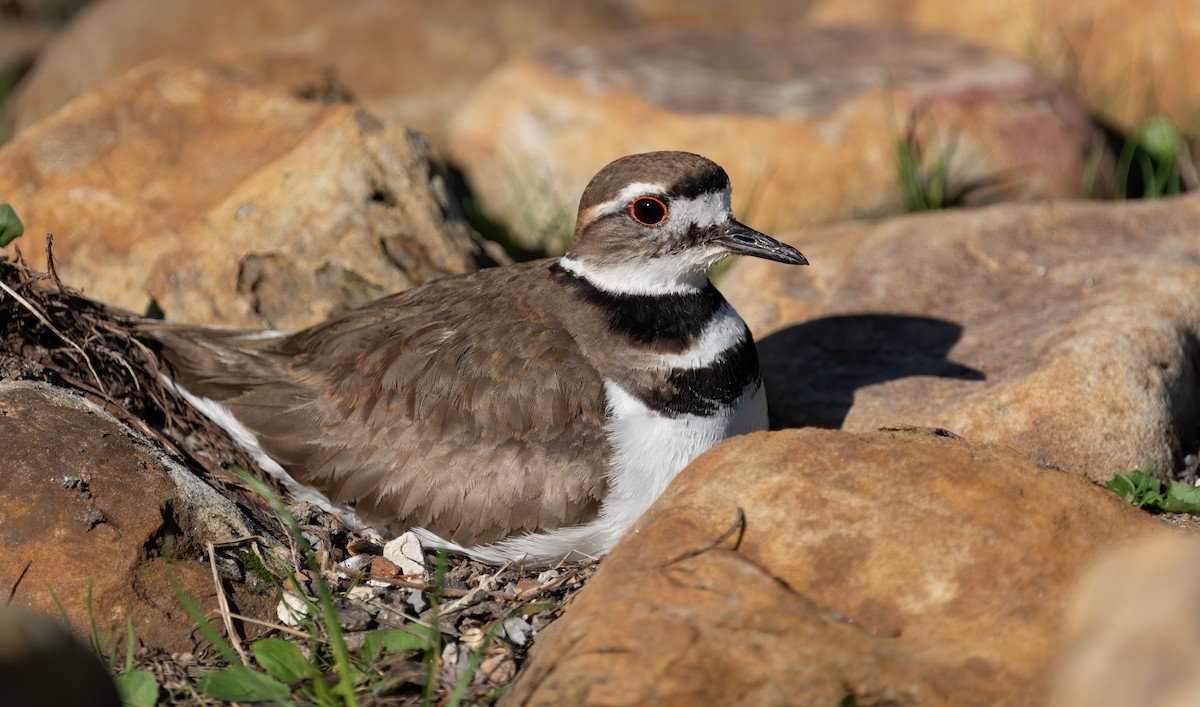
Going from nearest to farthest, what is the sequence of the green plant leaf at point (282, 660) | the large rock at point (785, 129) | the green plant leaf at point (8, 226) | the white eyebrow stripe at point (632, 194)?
the green plant leaf at point (282, 660), the white eyebrow stripe at point (632, 194), the green plant leaf at point (8, 226), the large rock at point (785, 129)

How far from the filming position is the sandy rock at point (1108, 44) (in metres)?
8.19

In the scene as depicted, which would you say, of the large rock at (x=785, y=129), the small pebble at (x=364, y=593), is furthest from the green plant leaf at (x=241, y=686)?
the large rock at (x=785, y=129)

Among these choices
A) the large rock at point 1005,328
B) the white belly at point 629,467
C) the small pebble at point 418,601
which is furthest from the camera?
the large rock at point 1005,328

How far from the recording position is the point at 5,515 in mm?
3910

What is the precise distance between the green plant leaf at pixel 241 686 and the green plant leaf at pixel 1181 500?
3.16 m

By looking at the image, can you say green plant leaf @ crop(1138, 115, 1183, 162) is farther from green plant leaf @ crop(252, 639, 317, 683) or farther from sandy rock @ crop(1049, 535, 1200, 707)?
green plant leaf @ crop(252, 639, 317, 683)

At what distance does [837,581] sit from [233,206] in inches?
149

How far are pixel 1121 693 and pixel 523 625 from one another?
2166mm

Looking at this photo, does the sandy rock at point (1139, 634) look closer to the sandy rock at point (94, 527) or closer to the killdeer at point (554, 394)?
the killdeer at point (554, 394)

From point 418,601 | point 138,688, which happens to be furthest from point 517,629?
point 138,688

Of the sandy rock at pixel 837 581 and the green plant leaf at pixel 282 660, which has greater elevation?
the sandy rock at pixel 837 581

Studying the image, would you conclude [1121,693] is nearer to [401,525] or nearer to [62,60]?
[401,525]

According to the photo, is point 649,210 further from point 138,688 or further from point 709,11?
point 709,11

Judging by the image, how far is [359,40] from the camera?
9.81m
